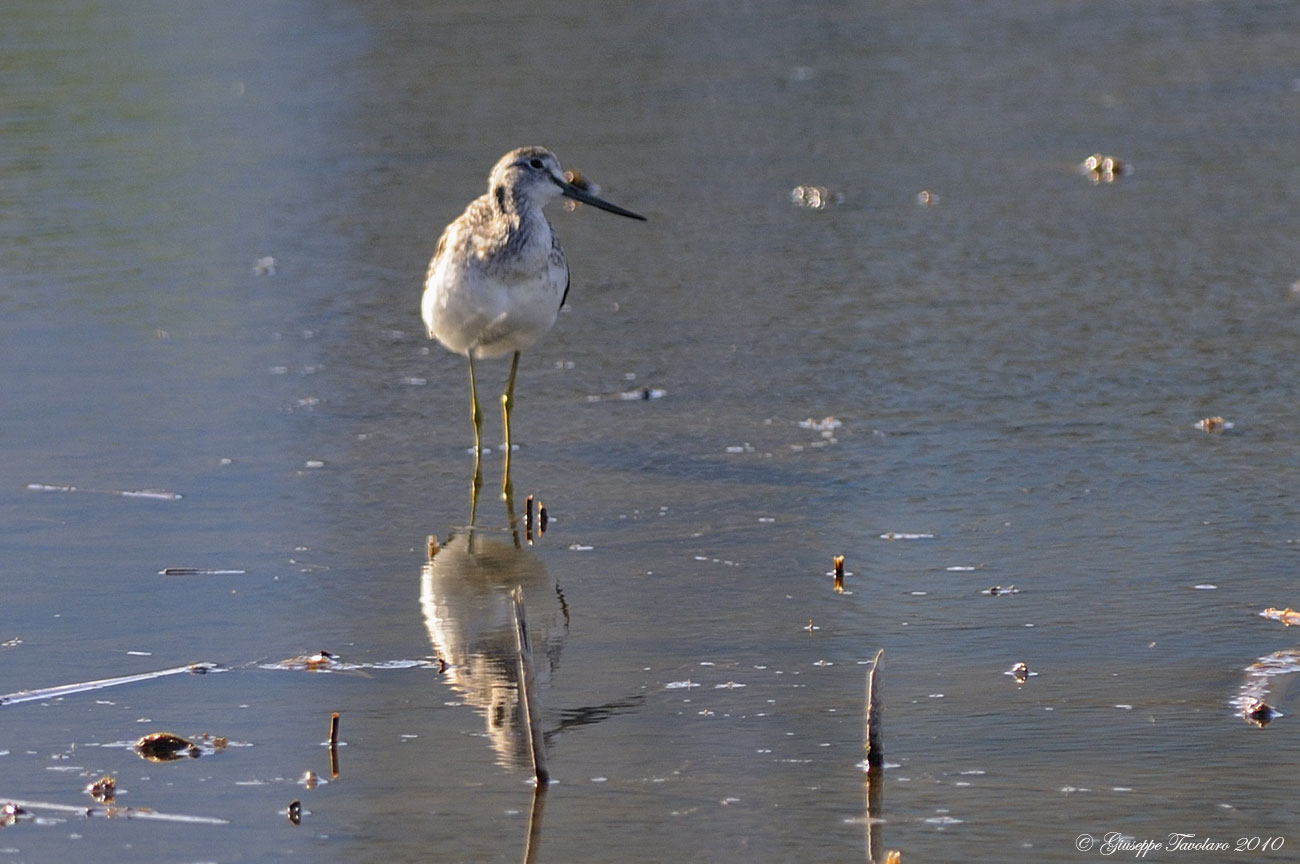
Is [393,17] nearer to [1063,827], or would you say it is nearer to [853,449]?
[853,449]

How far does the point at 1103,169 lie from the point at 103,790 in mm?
9624

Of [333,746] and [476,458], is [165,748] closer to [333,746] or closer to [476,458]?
[333,746]

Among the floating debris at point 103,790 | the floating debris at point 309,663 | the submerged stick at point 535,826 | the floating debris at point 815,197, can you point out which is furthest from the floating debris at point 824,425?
the floating debris at point 815,197

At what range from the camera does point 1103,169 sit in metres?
13.0

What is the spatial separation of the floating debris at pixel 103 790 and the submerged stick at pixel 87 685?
74 cm

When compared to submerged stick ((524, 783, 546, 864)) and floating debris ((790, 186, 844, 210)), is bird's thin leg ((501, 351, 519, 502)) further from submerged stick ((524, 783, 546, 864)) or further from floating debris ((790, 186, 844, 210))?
floating debris ((790, 186, 844, 210))

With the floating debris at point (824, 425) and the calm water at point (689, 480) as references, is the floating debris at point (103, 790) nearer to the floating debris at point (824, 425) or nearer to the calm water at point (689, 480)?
the calm water at point (689, 480)

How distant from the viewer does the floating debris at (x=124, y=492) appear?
7488 millimetres

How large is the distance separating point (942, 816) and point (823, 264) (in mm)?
6557

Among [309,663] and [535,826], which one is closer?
[535,826]

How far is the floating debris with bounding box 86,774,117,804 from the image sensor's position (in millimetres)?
4773

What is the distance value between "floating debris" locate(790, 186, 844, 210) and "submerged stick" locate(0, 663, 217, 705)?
7346 millimetres

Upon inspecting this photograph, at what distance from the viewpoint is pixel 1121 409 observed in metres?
8.15

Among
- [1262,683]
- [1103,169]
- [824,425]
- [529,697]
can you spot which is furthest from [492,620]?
[1103,169]
